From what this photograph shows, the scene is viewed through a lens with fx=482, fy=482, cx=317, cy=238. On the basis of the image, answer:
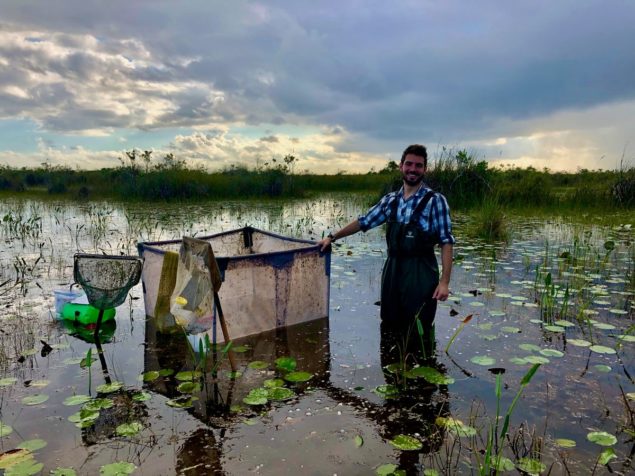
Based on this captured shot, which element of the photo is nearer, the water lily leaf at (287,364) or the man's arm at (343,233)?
the water lily leaf at (287,364)

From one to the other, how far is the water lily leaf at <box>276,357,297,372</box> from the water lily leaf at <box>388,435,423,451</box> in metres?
1.12

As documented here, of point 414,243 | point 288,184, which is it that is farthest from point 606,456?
point 288,184

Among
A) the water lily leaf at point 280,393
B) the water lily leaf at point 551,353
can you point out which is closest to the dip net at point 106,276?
the water lily leaf at point 280,393

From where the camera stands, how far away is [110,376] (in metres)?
3.40

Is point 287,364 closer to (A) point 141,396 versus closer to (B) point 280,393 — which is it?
(B) point 280,393

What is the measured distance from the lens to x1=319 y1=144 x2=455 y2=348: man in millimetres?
3721

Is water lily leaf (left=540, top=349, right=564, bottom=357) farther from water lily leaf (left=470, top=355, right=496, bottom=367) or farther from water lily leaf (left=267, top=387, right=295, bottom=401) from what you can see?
water lily leaf (left=267, top=387, right=295, bottom=401)

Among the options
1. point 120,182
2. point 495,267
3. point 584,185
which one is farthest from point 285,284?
point 120,182

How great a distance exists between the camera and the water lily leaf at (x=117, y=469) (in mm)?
2250

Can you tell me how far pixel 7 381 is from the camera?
3277 millimetres

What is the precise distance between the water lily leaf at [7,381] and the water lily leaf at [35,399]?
11.6 inches

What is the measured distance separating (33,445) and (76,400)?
0.49 metres

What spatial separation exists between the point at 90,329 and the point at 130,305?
1.99ft

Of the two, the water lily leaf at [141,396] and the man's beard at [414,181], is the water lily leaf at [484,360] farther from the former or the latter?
the water lily leaf at [141,396]
